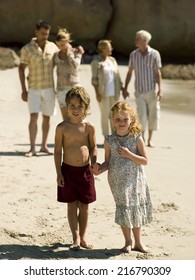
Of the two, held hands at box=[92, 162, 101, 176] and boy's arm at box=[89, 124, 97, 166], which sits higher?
boy's arm at box=[89, 124, 97, 166]

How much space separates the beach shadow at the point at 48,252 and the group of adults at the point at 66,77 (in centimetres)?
353

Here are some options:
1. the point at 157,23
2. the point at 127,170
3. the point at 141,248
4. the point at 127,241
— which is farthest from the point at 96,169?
the point at 157,23

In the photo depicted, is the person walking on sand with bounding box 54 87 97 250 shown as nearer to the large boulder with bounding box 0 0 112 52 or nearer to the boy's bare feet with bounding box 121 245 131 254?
the boy's bare feet with bounding box 121 245 131 254

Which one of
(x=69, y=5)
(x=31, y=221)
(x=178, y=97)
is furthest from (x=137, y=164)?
(x=69, y=5)

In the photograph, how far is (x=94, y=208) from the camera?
7402 mm

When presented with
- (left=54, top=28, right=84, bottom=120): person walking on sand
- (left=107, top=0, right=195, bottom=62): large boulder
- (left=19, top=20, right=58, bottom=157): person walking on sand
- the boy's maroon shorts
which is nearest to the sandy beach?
the boy's maroon shorts

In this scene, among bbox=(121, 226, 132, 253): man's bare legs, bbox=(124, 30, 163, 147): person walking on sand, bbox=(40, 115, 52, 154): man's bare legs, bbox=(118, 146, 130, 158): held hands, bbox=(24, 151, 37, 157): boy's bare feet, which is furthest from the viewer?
bbox=(124, 30, 163, 147): person walking on sand

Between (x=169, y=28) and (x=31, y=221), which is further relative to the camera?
(x=169, y=28)

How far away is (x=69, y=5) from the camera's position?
19984mm

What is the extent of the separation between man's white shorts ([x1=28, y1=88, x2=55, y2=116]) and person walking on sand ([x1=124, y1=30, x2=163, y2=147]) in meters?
1.16

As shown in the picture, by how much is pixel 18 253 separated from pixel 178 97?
414 inches

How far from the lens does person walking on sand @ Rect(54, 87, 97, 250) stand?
20.0 feet

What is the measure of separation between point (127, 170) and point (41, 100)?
4.06m
